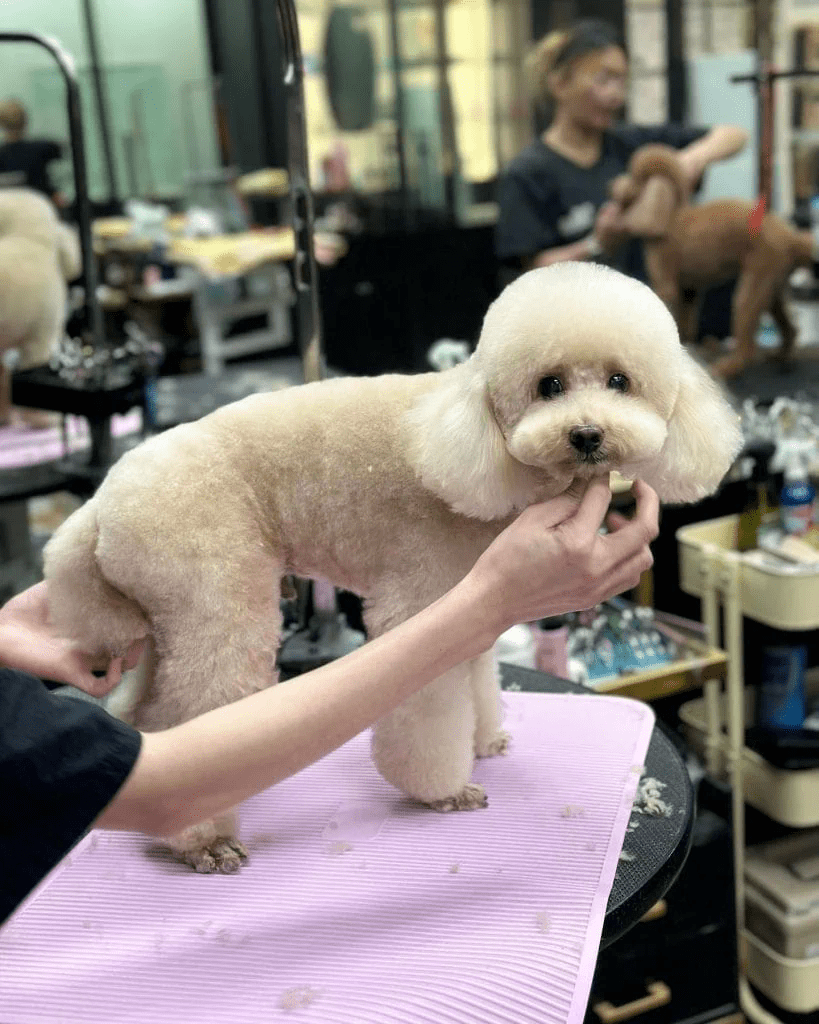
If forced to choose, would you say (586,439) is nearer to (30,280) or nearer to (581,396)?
(581,396)

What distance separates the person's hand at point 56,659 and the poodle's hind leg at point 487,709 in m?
0.29

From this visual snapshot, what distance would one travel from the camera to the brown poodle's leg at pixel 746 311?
6.38ft

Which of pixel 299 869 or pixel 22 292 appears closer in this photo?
pixel 299 869

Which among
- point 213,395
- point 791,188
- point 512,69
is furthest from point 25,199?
point 791,188

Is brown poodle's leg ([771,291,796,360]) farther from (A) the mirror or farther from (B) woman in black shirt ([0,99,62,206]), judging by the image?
(B) woman in black shirt ([0,99,62,206])

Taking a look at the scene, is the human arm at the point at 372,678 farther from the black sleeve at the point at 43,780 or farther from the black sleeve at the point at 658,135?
the black sleeve at the point at 658,135

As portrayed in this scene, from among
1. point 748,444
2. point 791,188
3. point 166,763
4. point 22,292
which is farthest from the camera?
point 22,292

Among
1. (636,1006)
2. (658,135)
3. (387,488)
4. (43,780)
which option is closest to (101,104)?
(658,135)

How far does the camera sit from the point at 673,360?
778mm

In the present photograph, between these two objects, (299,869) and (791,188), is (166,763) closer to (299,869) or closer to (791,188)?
(299,869)

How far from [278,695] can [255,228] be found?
322 cm

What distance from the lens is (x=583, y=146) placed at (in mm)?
1941

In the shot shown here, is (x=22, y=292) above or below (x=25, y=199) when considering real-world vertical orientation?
below

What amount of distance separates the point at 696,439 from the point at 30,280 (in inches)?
64.0
